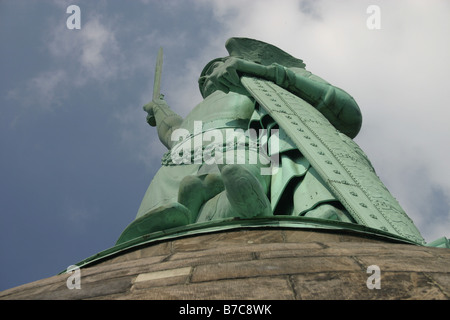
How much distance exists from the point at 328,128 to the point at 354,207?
1.84 meters

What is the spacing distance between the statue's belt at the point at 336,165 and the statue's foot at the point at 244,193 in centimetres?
60

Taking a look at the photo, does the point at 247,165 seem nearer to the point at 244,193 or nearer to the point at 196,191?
the point at 196,191

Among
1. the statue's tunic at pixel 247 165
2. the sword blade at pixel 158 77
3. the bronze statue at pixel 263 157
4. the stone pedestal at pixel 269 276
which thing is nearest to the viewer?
the stone pedestal at pixel 269 276

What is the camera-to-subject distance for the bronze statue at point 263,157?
3.44 meters

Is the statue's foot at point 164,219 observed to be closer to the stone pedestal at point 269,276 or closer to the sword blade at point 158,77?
the stone pedestal at point 269,276

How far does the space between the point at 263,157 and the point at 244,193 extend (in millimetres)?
Result: 1762

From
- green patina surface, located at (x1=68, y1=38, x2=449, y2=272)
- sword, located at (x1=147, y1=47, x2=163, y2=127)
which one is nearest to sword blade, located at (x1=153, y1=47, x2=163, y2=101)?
A: sword, located at (x1=147, y1=47, x2=163, y2=127)

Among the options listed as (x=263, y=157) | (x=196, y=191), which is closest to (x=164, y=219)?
(x=196, y=191)

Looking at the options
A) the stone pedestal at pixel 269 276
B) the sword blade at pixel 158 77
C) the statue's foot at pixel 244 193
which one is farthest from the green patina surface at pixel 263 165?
the stone pedestal at pixel 269 276

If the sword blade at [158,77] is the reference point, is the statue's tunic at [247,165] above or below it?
below

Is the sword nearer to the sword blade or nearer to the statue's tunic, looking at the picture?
the sword blade

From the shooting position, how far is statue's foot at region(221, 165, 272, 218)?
3236 millimetres

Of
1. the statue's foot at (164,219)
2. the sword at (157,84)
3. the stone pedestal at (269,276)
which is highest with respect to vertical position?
the sword at (157,84)
